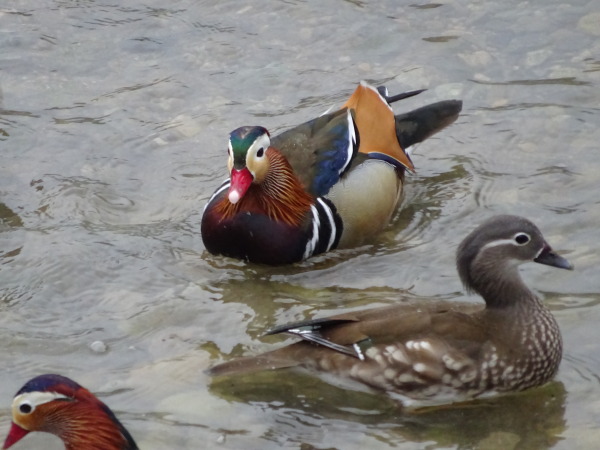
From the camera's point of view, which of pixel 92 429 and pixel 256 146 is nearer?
pixel 92 429

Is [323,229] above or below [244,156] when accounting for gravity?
below

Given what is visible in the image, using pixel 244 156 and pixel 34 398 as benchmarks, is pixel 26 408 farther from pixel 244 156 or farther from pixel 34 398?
pixel 244 156

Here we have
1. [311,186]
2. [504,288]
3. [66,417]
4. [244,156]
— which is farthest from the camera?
[311,186]

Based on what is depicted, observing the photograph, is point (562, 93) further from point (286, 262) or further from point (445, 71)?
point (286, 262)

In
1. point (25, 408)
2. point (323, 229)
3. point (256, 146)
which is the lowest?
point (323, 229)

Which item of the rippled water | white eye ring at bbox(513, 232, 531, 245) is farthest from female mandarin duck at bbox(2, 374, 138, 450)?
white eye ring at bbox(513, 232, 531, 245)

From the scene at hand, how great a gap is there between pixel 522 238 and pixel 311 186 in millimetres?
2082

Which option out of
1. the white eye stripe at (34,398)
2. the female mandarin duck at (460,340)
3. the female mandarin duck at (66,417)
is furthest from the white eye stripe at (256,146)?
the white eye stripe at (34,398)

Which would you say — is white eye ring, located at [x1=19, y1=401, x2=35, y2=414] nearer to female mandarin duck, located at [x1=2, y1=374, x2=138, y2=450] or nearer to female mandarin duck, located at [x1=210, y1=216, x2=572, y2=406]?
female mandarin duck, located at [x1=2, y1=374, x2=138, y2=450]

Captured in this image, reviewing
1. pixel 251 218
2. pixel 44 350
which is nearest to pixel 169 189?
pixel 251 218

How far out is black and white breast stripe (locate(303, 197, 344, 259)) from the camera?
6.92m

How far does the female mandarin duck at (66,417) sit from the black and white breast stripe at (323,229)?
2.52m

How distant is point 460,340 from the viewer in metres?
5.25

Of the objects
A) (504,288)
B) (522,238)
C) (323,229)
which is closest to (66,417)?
(504,288)
